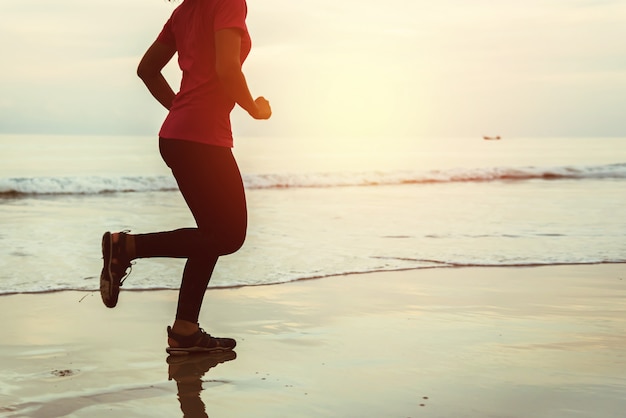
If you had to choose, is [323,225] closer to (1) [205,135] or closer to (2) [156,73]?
(2) [156,73]

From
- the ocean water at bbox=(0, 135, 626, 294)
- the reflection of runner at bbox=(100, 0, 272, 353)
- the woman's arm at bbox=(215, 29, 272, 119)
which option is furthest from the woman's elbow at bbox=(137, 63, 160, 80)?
the ocean water at bbox=(0, 135, 626, 294)

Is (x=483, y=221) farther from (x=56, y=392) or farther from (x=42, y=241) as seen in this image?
(x=56, y=392)

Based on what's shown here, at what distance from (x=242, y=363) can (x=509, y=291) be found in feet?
8.37

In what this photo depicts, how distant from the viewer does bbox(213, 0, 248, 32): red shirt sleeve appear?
3.71m

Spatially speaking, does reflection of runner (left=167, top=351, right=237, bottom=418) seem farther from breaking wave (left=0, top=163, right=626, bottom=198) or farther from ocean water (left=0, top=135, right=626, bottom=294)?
breaking wave (left=0, top=163, right=626, bottom=198)

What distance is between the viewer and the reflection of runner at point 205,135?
12.3 ft

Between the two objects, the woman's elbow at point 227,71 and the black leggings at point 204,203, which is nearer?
the woman's elbow at point 227,71

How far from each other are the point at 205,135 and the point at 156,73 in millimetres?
604

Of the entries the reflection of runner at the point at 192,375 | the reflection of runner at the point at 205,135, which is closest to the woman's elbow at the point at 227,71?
the reflection of runner at the point at 205,135

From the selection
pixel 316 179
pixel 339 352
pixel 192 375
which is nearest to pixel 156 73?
pixel 192 375

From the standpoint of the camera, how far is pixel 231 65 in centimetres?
371

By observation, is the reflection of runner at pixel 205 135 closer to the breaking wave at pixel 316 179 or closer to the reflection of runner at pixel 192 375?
the reflection of runner at pixel 192 375

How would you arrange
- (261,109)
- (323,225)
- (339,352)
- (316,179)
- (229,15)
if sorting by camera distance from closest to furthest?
(229,15)
(261,109)
(339,352)
(323,225)
(316,179)

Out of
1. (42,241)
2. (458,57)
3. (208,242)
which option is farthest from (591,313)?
(458,57)
